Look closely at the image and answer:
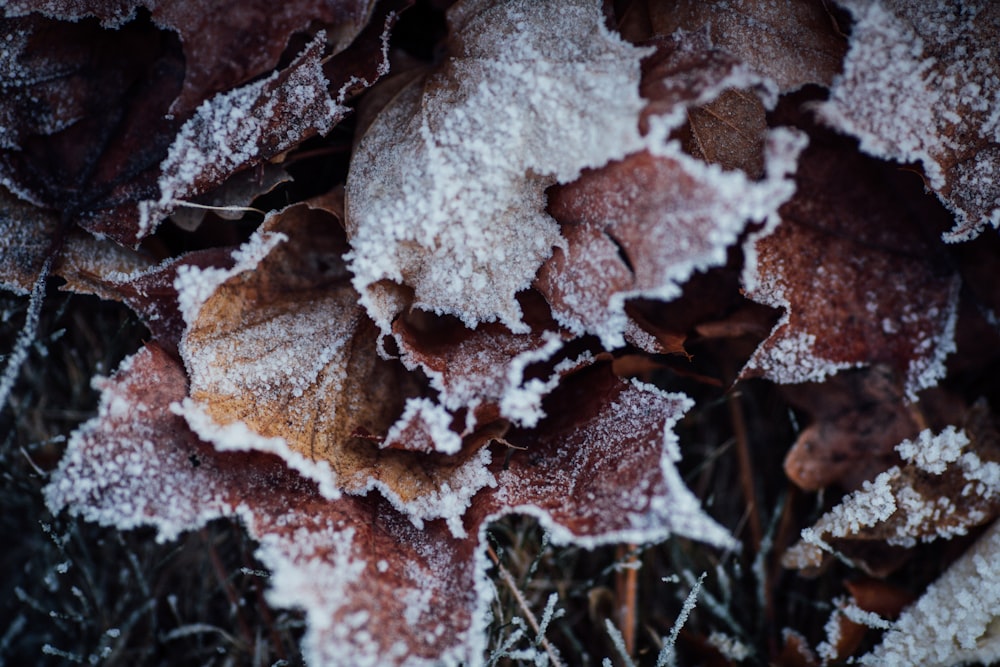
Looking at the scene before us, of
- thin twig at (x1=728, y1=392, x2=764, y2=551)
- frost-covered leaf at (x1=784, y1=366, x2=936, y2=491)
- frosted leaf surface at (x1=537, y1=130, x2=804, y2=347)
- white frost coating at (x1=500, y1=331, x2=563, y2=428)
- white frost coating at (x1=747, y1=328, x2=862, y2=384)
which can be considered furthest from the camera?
thin twig at (x1=728, y1=392, x2=764, y2=551)

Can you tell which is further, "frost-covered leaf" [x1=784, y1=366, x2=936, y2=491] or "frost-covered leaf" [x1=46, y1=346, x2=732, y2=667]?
"frost-covered leaf" [x1=784, y1=366, x2=936, y2=491]

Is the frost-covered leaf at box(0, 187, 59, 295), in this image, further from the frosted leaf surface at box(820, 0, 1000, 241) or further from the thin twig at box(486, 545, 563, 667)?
the frosted leaf surface at box(820, 0, 1000, 241)

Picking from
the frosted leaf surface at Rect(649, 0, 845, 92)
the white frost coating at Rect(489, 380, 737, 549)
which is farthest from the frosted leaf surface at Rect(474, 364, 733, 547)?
the frosted leaf surface at Rect(649, 0, 845, 92)

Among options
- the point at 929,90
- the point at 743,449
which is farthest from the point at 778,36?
the point at 743,449

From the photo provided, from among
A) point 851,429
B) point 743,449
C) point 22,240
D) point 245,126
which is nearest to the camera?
point 245,126

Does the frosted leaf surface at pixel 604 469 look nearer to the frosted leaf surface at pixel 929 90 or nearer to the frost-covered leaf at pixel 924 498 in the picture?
the frost-covered leaf at pixel 924 498

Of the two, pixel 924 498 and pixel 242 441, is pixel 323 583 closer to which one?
pixel 242 441
